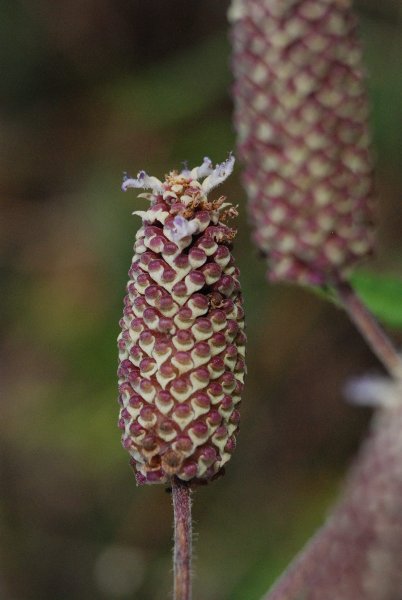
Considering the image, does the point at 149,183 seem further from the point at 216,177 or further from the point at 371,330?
the point at 371,330

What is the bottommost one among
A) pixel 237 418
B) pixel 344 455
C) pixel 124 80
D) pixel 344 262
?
pixel 344 455

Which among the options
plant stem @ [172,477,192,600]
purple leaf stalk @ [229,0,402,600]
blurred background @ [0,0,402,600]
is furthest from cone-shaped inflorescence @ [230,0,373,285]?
blurred background @ [0,0,402,600]

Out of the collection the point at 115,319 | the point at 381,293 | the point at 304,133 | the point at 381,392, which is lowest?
the point at 381,392

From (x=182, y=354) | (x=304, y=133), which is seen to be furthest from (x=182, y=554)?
(x=304, y=133)

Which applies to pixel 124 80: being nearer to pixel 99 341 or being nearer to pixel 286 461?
pixel 99 341

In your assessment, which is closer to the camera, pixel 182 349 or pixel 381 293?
pixel 182 349

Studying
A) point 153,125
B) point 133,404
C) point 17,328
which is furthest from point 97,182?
point 133,404

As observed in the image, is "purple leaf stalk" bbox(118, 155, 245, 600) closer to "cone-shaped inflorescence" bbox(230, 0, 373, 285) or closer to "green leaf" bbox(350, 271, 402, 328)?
"cone-shaped inflorescence" bbox(230, 0, 373, 285)
